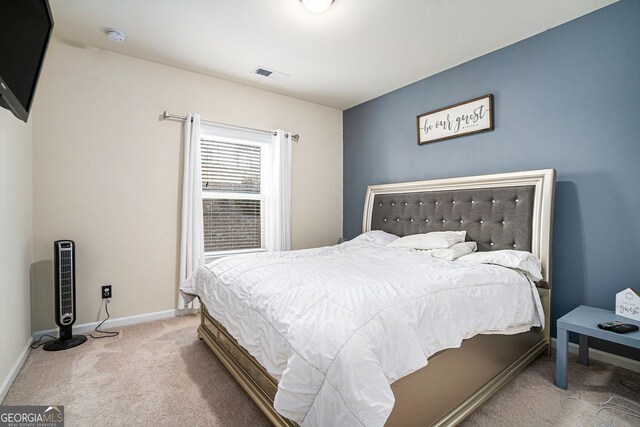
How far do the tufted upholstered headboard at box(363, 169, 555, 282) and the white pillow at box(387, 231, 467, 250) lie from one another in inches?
6.5

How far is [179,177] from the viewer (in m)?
3.20

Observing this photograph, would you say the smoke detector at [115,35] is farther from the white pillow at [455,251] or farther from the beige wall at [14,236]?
the white pillow at [455,251]

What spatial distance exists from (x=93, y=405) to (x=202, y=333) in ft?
2.76

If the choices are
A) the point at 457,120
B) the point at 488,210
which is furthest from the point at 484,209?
the point at 457,120

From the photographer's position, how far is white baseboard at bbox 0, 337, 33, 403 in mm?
1769

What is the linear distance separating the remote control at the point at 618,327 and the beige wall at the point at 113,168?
138 inches

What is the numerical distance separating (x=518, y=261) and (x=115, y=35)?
358 centimetres

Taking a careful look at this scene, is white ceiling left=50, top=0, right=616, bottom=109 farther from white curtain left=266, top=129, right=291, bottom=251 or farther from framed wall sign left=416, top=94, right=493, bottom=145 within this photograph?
white curtain left=266, top=129, right=291, bottom=251

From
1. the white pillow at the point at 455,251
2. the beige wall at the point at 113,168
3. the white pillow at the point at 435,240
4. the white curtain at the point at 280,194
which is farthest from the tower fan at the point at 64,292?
the white pillow at the point at 455,251

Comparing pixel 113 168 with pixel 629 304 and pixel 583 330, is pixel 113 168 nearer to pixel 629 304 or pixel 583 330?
pixel 583 330

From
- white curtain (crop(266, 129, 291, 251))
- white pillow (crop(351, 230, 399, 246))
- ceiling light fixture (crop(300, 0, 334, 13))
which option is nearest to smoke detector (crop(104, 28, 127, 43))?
ceiling light fixture (crop(300, 0, 334, 13))

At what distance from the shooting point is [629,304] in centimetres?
192

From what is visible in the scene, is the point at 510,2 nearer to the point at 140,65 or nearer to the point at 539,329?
the point at 539,329

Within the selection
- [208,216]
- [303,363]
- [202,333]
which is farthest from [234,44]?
[303,363]
